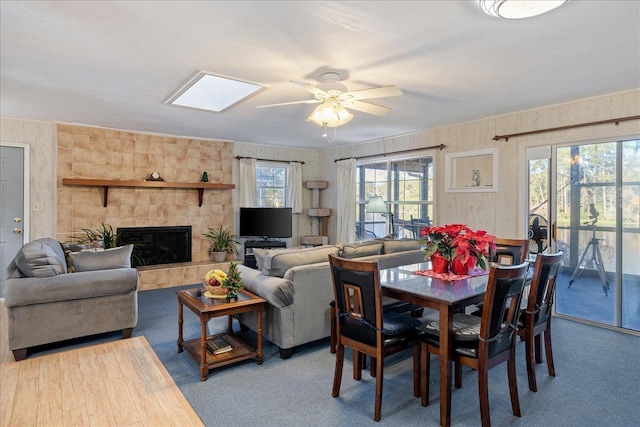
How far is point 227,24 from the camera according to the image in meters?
2.29

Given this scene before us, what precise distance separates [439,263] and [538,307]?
71 cm

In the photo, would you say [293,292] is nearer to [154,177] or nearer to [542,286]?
[542,286]

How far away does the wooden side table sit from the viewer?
2.69 m

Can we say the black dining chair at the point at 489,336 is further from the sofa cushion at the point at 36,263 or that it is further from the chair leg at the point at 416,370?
the sofa cushion at the point at 36,263

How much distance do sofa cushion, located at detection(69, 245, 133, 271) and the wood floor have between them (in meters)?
0.73

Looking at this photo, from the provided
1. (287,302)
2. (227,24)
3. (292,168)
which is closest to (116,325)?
(287,302)

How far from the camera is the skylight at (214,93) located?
3613mm

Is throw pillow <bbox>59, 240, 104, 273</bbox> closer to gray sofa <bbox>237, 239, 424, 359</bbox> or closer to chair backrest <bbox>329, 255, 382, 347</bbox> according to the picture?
gray sofa <bbox>237, 239, 424, 359</bbox>

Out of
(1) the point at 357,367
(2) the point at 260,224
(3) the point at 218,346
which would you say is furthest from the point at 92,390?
(2) the point at 260,224

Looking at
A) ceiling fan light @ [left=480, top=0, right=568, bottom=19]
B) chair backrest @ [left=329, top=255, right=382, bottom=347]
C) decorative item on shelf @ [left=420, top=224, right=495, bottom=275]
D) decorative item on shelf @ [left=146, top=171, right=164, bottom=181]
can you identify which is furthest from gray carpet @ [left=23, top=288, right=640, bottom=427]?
decorative item on shelf @ [left=146, top=171, right=164, bottom=181]

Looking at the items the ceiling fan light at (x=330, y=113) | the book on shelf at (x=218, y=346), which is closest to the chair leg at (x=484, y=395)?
the book on shelf at (x=218, y=346)

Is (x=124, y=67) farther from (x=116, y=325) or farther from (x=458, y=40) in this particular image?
(x=458, y=40)

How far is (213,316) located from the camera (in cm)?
273

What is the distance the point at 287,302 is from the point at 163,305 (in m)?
2.31
